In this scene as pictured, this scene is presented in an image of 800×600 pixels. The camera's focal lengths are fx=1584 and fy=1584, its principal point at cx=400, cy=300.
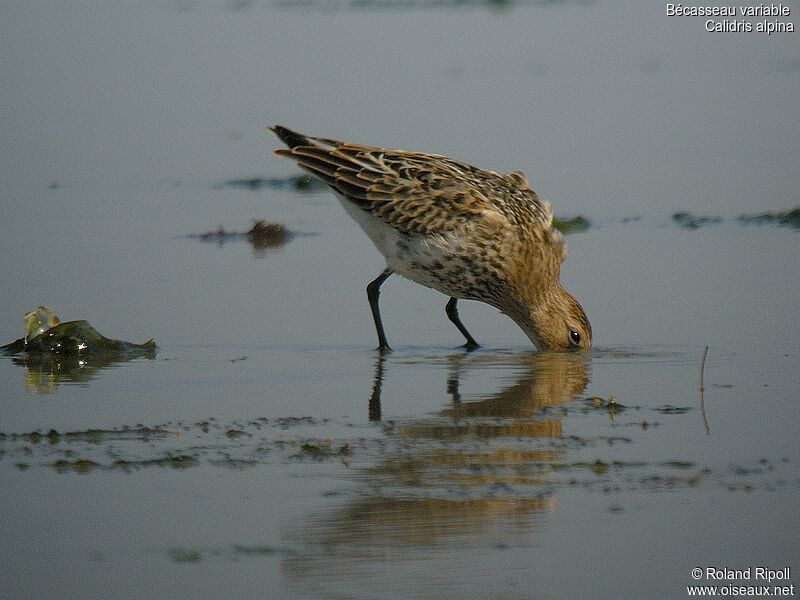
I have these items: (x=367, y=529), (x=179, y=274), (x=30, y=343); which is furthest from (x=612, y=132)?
(x=367, y=529)

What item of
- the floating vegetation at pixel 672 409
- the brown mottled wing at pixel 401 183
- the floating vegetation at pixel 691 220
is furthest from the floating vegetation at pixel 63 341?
the floating vegetation at pixel 691 220

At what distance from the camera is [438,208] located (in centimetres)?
905

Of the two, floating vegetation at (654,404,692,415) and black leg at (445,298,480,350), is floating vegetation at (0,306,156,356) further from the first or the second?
floating vegetation at (654,404,692,415)

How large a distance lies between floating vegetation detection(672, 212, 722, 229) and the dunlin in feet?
8.14

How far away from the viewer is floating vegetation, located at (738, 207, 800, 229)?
11.4 meters

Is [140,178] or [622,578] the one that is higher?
[140,178]

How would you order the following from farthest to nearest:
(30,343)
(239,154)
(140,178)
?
1. (239,154)
2. (140,178)
3. (30,343)

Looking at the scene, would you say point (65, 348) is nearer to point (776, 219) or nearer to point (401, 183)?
point (401, 183)

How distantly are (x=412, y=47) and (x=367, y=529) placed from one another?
49.4 feet

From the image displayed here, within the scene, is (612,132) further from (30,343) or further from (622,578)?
(622,578)

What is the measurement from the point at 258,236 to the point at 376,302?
237cm

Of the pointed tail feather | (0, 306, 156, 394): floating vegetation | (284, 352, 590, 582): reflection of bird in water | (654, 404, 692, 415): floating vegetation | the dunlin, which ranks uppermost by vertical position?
the pointed tail feather

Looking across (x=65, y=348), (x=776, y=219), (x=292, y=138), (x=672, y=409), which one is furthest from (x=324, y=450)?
(x=776, y=219)

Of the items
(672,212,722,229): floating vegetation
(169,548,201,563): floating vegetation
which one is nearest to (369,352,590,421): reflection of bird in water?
(169,548,201,563): floating vegetation
